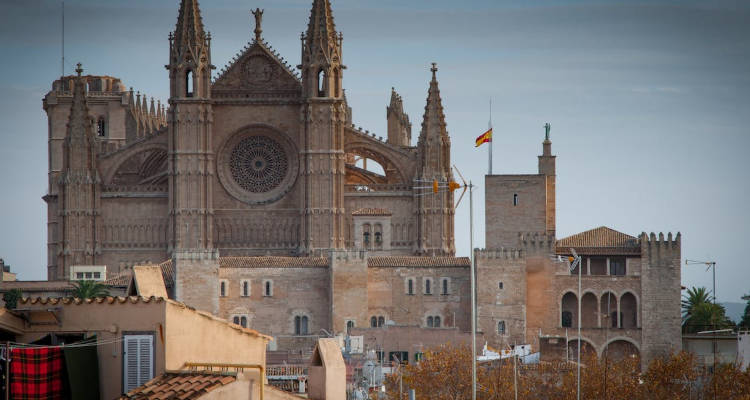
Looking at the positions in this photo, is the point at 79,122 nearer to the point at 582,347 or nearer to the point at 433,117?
the point at 433,117

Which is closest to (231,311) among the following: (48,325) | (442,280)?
(442,280)

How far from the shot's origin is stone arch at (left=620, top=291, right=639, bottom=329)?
106000 mm

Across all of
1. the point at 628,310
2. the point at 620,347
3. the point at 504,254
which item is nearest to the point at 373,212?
the point at 504,254

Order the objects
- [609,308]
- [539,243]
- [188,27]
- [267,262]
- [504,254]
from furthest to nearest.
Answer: [188,27] → [267,262] → [539,243] → [609,308] → [504,254]

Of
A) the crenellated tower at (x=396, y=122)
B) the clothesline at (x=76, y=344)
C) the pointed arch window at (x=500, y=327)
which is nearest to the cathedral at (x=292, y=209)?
the pointed arch window at (x=500, y=327)

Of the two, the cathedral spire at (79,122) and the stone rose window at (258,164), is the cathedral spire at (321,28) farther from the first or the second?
the cathedral spire at (79,122)

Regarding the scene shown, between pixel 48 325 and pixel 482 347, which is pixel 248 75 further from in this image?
pixel 48 325

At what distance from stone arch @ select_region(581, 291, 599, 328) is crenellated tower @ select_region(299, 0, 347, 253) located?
60.7ft

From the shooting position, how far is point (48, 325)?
126 feet

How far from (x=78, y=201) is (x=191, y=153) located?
8.06m

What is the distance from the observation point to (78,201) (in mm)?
121375

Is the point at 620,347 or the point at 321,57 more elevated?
the point at 321,57

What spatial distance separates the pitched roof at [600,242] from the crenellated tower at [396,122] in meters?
29.7

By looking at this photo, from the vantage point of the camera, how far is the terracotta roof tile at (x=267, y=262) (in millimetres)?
107625
